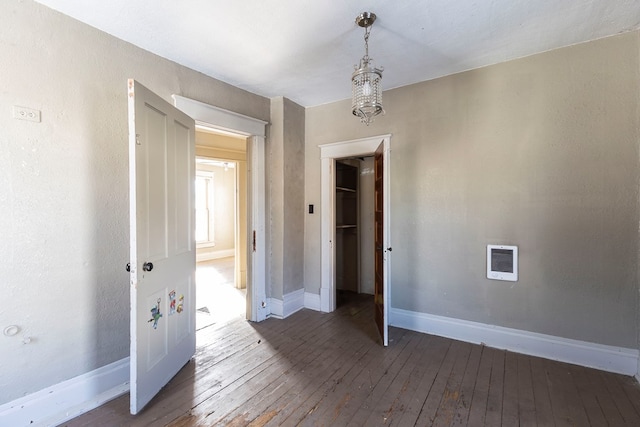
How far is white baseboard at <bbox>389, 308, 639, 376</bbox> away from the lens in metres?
2.29

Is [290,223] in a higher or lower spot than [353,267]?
higher

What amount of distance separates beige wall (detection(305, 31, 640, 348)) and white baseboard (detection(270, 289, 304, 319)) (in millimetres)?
1231

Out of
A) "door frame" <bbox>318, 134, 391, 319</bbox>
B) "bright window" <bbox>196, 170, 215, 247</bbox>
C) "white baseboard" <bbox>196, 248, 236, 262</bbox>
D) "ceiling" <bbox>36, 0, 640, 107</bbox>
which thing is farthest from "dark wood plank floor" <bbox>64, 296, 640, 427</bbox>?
"bright window" <bbox>196, 170, 215, 247</bbox>

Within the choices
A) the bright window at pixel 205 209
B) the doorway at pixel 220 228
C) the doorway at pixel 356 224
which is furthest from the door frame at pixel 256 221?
the bright window at pixel 205 209

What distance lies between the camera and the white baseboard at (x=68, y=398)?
68.0 inches

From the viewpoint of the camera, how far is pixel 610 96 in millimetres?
2301

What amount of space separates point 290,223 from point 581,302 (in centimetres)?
292

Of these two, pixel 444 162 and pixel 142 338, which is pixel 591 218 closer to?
pixel 444 162

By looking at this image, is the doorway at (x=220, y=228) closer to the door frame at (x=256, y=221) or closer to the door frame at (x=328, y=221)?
the door frame at (x=256, y=221)

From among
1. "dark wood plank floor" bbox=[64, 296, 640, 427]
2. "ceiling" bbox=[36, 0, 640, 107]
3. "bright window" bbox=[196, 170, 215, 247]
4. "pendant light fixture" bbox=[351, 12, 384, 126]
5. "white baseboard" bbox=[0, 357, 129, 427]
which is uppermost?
"ceiling" bbox=[36, 0, 640, 107]

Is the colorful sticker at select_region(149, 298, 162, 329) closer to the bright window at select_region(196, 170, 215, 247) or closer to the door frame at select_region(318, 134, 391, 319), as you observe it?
the door frame at select_region(318, 134, 391, 319)

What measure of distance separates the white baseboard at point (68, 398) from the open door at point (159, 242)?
0.36 m

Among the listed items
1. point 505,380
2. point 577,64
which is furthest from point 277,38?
point 505,380

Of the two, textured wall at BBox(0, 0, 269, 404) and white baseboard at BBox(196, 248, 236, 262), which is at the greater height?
textured wall at BBox(0, 0, 269, 404)
